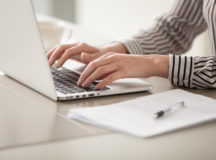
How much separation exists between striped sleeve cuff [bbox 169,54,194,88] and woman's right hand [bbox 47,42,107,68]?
23 centimetres

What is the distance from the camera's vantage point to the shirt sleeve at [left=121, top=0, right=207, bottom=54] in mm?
1665

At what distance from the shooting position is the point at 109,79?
3.41 ft

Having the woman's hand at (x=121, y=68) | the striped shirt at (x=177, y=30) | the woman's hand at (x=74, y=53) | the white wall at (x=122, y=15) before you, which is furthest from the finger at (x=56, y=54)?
the white wall at (x=122, y=15)

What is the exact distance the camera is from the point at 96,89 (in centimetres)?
104

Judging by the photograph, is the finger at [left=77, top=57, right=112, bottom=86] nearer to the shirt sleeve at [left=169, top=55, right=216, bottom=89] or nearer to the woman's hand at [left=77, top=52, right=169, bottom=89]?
the woman's hand at [left=77, top=52, right=169, bottom=89]

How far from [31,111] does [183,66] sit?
0.45 metres

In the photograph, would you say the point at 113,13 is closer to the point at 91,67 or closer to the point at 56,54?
the point at 56,54

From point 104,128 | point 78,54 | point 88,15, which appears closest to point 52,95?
point 104,128

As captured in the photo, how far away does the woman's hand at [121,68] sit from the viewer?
1053mm

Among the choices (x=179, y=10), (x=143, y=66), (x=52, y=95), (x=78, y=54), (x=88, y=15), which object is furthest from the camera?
(x=88, y=15)

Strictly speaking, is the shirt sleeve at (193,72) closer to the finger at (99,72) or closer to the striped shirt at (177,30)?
the finger at (99,72)

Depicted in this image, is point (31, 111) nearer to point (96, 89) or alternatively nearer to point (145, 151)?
point (96, 89)

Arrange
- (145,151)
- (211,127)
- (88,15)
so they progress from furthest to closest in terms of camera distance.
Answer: (88,15)
(211,127)
(145,151)

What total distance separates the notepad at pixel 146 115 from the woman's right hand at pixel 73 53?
0.30 metres
